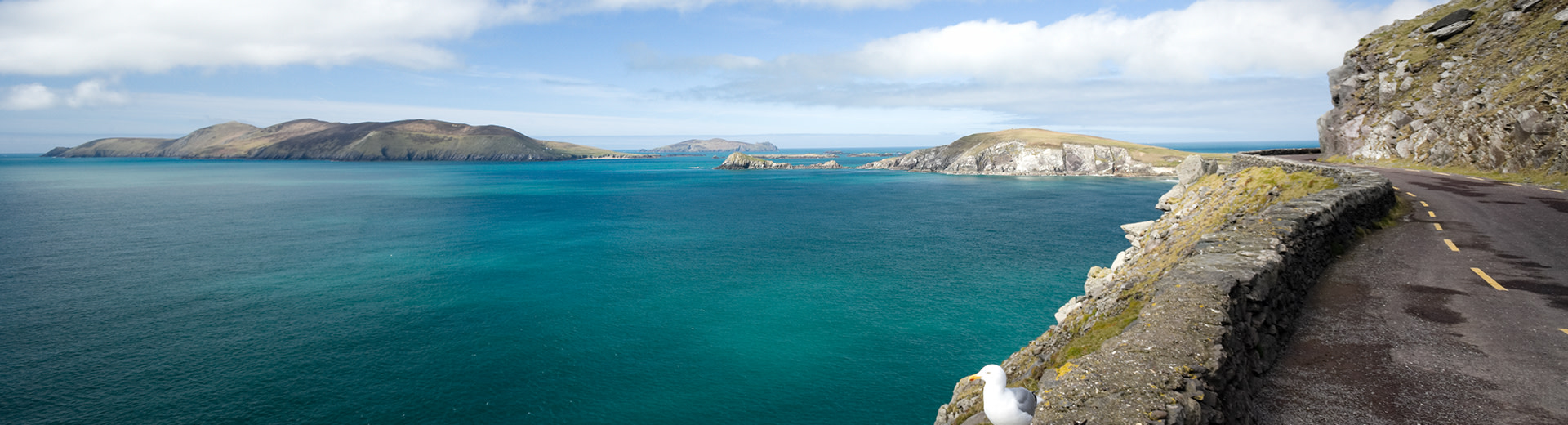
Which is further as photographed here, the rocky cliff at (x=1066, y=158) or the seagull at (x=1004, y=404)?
the rocky cliff at (x=1066, y=158)

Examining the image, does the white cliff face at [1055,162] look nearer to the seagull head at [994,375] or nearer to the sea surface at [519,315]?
the sea surface at [519,315]

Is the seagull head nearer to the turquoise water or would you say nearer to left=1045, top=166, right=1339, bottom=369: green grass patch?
left=1045, top=166, right=1339, bottom=369: green grass patch

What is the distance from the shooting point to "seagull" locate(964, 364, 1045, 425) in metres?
8.20

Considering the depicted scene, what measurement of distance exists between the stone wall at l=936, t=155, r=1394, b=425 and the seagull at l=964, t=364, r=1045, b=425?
1.12 feet

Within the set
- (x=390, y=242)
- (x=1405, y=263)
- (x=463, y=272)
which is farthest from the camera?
(x=390, y=242)

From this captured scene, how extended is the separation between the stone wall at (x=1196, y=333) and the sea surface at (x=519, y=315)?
397 inches

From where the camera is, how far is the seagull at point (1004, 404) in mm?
8203

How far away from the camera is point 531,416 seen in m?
21.7

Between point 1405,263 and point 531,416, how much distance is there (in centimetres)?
2594

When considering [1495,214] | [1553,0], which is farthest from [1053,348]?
[1553,0]

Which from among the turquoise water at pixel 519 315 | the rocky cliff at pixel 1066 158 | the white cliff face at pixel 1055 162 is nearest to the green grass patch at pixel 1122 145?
the rocky cliff at pixel 1066 158

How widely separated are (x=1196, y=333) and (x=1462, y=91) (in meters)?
59.9

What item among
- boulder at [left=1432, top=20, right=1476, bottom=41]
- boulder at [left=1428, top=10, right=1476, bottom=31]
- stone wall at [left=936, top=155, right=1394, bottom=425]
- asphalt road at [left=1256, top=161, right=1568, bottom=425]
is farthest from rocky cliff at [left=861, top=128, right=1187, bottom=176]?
stone wall at [left=936, top=155, right=1394, bottom=425]

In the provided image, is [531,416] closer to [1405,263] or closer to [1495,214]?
[1405,263]
